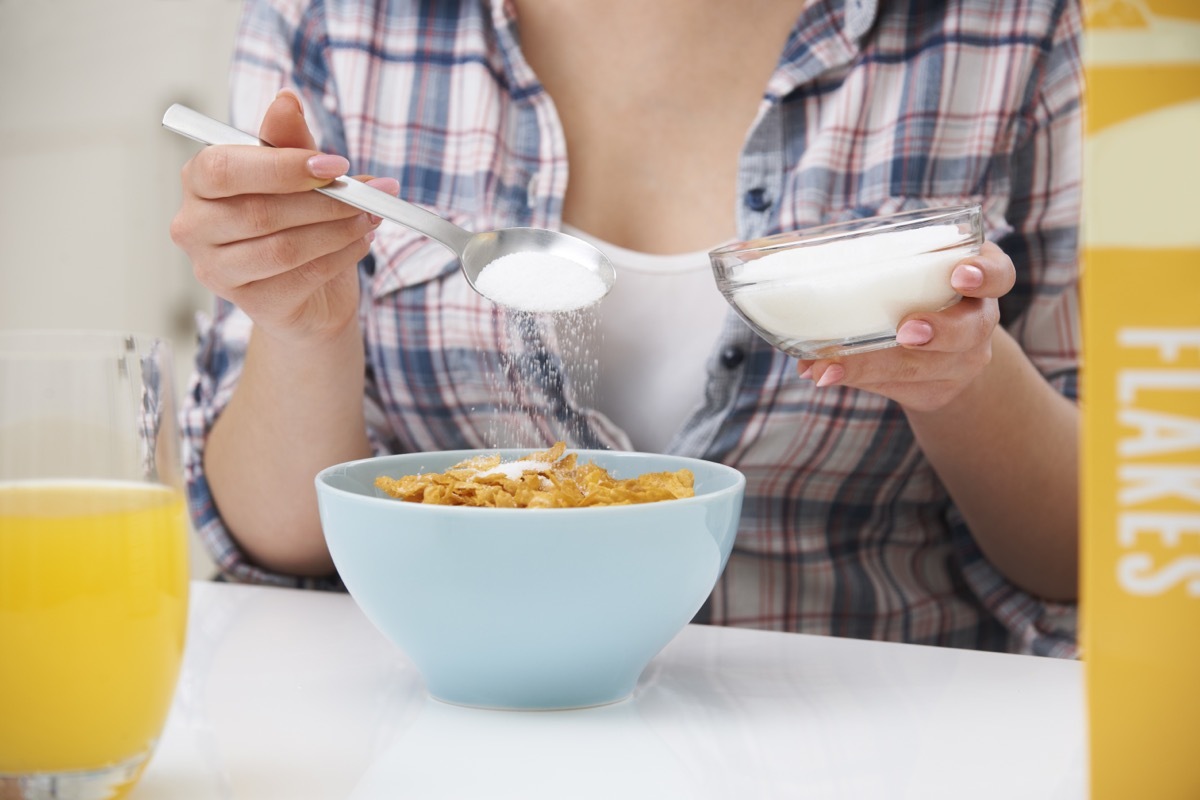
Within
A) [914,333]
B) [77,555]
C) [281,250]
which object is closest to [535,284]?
[281,250]

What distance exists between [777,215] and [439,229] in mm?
430

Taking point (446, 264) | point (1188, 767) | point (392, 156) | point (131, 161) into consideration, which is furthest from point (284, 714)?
point (131, 161)

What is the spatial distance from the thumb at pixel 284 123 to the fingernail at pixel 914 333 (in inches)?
16.0

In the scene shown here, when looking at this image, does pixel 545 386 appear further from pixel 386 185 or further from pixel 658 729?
pixel 658 729

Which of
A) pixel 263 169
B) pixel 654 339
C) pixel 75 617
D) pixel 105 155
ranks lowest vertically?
pixel 75 617

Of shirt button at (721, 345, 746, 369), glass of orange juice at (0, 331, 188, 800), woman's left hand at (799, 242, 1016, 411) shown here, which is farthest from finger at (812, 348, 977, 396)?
glass of orange juice at (0, 331, 188, 800)

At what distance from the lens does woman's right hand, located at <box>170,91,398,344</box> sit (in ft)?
2.40

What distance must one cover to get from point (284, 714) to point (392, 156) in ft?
2.40

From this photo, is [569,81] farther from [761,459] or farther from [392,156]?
[761,459]

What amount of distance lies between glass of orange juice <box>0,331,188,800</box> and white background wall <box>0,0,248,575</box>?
2.29 m

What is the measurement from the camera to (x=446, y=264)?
3.84ft

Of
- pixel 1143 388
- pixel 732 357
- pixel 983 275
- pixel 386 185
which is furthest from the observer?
pixel 732 357

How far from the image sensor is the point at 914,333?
718 millimetres

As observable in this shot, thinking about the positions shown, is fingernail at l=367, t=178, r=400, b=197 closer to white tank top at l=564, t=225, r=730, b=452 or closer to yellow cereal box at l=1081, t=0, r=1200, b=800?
white tank top at l=564, t=225, r=730, b=452
